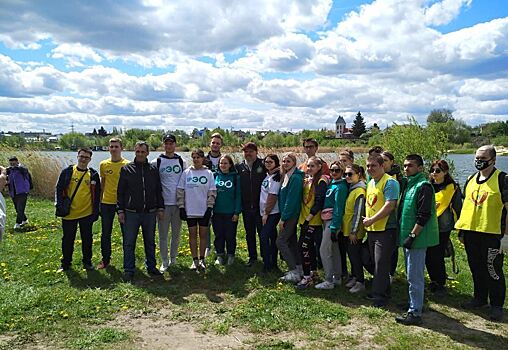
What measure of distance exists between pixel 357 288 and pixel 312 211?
1.20m

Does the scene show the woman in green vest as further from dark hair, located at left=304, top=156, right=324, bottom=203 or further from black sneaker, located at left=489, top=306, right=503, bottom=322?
dark hair, located at left=304, top=156, right=324, bottom=203

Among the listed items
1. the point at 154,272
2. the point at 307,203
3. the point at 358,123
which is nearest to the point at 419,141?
the point at 307,203

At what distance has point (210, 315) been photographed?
5211 millimetres

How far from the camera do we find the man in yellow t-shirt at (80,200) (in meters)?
6.80

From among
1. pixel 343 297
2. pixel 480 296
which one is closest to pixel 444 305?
pixel 480 296

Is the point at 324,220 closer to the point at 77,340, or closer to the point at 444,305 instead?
the point at 444,305

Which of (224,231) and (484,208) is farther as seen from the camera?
(224,231)

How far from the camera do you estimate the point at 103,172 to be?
6867 millimetres

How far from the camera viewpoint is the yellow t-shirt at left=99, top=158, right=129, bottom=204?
A: 6.84 meters

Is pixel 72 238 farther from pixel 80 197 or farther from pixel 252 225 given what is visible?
pixel 252 225

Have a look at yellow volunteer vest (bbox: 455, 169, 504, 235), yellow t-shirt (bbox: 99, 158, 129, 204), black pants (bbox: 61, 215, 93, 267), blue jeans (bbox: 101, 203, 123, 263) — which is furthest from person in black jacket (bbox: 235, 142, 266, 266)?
yellow volunteer vest (bbox: 455, 169, 504, 235)

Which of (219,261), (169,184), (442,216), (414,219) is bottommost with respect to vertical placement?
(219,261)

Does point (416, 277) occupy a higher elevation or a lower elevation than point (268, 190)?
lower

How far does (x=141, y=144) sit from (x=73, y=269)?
2320 mm
